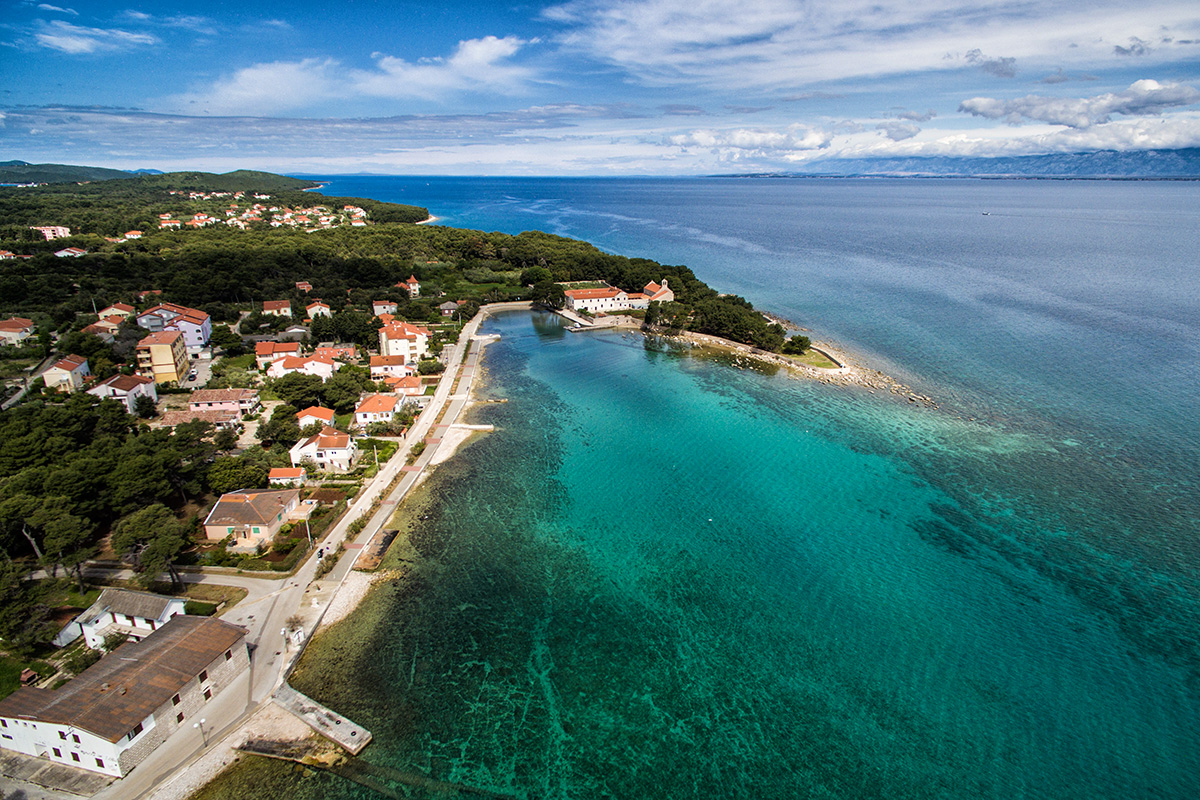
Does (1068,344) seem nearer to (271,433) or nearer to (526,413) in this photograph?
(526,413)

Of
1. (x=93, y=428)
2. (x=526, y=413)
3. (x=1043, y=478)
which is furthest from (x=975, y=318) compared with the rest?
(x=93, y=428)

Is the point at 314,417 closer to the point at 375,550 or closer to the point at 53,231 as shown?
the point at 375,550

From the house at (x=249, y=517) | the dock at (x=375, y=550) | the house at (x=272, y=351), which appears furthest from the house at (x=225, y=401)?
the dock at (x=375, y=550)

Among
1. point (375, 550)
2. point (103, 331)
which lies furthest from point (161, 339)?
point (375, 550)

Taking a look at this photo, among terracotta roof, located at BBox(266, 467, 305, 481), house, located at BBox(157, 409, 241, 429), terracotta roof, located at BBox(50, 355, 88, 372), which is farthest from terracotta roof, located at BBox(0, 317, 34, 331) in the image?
terracotta roof, located at BBox(266, 467, 305, 481)

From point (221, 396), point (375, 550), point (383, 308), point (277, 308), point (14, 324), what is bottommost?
point (375, 550)

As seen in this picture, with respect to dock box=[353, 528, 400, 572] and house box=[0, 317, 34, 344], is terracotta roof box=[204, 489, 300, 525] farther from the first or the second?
house box=[0, 317, 34, 344]
